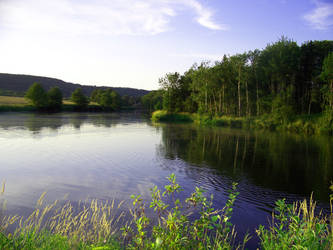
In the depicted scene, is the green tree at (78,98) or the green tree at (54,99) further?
the green tree at (78,98)

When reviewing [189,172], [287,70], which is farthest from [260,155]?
[287,70]

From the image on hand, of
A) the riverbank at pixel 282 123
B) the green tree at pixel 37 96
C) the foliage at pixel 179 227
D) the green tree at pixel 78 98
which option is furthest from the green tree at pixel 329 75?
the green tree at pixel 78 98

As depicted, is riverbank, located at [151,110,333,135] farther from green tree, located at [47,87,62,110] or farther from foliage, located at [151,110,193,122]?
green tree, located at [47,87,62,110]

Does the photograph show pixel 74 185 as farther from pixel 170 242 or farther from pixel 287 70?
pixel 287 70

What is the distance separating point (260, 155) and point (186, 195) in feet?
39.9

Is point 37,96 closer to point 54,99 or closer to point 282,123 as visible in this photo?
point 54,99

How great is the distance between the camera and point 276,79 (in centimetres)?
4628

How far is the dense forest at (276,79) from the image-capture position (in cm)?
4078


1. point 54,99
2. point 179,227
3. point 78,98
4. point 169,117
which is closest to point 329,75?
point 179,227

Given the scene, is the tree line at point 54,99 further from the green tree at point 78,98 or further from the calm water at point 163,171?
the calm water at point 163,171

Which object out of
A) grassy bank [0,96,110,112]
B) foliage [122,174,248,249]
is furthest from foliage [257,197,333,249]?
grassy bank [0,96,110,112]

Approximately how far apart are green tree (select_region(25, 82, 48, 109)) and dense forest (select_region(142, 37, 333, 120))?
57310 mm

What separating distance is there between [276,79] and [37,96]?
252 ft

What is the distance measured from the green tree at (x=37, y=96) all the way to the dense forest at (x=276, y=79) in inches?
2256
